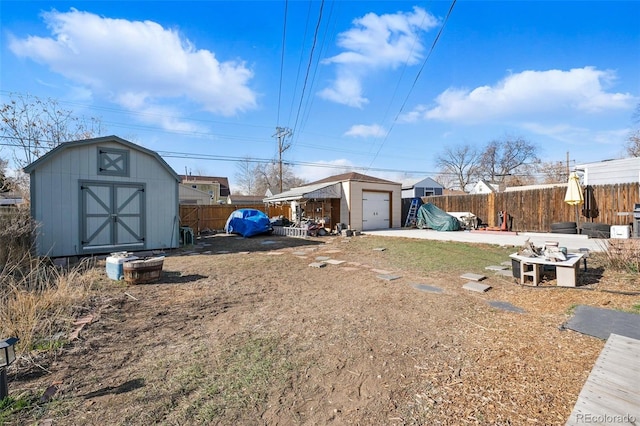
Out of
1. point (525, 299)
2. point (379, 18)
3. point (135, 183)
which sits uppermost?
point (379, 18)

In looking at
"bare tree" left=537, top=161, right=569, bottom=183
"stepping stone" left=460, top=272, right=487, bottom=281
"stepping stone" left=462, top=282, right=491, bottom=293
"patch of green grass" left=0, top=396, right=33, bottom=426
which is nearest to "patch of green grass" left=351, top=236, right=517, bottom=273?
"stepping stone" left=460, top=272, right=487, bottom=281

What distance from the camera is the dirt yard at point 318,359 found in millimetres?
1974

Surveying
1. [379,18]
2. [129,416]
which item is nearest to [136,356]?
[129,416]

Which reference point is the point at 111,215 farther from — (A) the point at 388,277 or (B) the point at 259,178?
(B) the point at 259,178

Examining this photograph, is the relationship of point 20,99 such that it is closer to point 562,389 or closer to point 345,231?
point 345,231

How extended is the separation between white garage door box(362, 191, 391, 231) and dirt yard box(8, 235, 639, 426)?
429 inches

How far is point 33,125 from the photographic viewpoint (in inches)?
565

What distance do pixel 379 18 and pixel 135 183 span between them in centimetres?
876

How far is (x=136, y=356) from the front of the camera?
108 inches

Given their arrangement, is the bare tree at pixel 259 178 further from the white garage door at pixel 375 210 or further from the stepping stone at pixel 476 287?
the stepping stone at pixel 476 287

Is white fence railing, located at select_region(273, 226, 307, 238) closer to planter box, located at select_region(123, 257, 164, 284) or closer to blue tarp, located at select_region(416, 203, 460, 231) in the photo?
blue tarp, located at select_region(416, 203, 460, 231)

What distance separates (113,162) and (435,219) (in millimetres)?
14657

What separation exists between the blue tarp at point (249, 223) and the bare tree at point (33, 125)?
10.2 m

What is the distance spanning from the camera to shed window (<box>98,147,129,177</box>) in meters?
8.98
